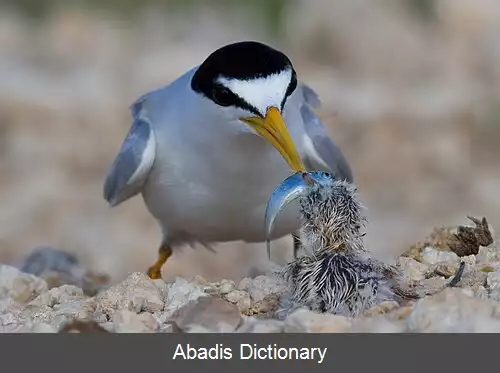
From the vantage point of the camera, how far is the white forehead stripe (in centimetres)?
483

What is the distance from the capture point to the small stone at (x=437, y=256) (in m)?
4.92

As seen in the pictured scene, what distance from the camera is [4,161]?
9578 mm

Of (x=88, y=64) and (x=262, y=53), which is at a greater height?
(x=88, y=64)

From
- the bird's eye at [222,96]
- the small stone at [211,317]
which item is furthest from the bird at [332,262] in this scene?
the bird's eye at [222,96]

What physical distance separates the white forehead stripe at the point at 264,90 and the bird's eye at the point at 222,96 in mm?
131

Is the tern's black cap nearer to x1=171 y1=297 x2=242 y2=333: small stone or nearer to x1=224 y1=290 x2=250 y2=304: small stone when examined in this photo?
x1=224 y1=290 x2=250 y2=304: small stone

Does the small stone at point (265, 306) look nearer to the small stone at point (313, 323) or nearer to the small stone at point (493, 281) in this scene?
the small stone at point (313, 323)

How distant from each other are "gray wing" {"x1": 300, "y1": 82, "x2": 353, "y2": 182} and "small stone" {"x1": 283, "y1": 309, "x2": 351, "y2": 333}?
223 cm

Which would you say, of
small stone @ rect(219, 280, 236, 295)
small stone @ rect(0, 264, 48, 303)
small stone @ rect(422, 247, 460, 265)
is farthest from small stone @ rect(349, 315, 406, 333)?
small stone @ rect(0, 264, 48, 303)

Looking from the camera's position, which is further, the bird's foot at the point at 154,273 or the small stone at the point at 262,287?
the bird's foot at the point at 154,273

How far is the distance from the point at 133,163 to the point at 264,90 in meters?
1.27
